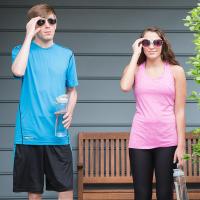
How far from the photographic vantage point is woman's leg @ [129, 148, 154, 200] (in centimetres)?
409

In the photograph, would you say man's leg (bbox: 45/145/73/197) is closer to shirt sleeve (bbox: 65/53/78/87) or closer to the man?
the man

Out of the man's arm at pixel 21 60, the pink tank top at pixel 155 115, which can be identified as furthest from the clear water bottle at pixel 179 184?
the man's arm at pixel 21 60

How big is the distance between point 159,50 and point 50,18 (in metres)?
0.84

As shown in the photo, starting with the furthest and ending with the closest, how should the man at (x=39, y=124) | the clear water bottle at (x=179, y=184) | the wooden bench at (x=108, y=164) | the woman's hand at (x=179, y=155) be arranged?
the wooden bench at (x=108, y=164) < the woman's hand at (x=179, y=155) < the man at (x=39, y=124) < the clear water bottle at (x=179, y=184)

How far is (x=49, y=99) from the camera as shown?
13.0ft

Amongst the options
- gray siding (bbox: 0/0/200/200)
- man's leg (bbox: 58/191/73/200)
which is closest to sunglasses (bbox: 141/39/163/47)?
man's leg (bbox: 58/191/73/200)

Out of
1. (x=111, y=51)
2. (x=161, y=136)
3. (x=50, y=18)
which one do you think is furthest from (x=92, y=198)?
(x=50, y=18)

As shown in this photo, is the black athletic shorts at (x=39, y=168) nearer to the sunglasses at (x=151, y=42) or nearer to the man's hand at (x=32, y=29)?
the man's hand at (x=32, y=29)

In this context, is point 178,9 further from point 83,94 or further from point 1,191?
point 1,191

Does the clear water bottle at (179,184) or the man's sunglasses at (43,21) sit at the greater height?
the man's sunglasses at (43,21)

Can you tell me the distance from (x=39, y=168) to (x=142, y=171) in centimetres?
74

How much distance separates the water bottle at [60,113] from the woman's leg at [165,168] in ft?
2.27

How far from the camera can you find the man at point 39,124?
13.0ft

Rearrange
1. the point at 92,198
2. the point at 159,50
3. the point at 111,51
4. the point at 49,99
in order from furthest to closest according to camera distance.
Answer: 1. the point at 111,51
2. the point at 92,198
3. the point at 159,50
4. the point at 49,99
